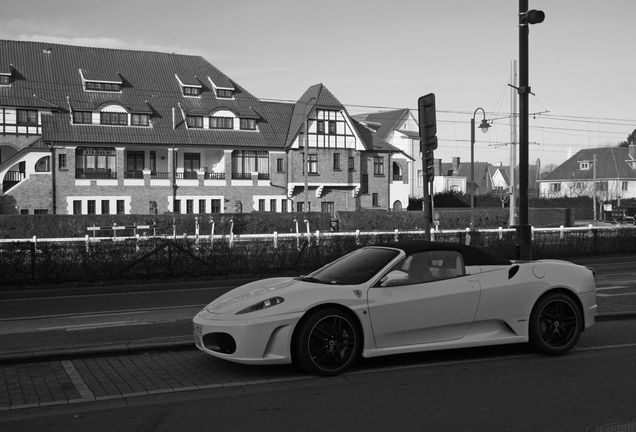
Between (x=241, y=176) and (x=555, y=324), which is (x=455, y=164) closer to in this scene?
(x=241, y=176)

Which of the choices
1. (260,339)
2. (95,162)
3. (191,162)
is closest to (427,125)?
(260,339)

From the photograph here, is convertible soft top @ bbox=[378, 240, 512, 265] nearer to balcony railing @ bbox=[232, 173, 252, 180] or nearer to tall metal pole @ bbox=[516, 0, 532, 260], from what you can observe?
tall metal pole @ bbox=[516, 0, 532, 260]

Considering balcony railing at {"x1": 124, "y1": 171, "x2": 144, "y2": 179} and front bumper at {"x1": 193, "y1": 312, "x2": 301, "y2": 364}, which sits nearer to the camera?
front bumper at {"x1": 193, "y1": 312, "x2": 301, "y2": 364}

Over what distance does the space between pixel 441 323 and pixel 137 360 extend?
3566 millimetres

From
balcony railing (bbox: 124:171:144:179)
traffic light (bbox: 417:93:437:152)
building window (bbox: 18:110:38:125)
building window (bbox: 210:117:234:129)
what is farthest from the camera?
building window (bbox: 210:117:234:129)

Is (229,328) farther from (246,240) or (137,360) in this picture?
(246,240)

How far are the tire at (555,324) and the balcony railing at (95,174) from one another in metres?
47.7

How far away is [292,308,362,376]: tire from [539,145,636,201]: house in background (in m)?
83.6

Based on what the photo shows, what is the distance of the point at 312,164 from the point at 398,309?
50.8 m

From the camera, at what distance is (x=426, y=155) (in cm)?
1176

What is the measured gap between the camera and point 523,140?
42.9 ft

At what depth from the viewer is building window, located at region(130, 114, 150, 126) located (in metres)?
53.5

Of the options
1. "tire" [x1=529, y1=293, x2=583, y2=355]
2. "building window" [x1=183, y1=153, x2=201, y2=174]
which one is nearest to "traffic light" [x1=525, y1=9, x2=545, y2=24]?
"tire" [x1=529, y1=293, x2=583, y2=355]

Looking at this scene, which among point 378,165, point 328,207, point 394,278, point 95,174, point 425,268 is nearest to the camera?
point 394,278
